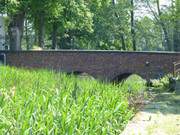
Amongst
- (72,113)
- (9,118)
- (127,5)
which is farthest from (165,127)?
(127,5)

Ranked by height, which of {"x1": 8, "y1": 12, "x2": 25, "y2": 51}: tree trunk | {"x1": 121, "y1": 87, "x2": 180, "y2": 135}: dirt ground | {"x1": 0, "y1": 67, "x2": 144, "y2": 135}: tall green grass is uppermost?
{"x1": 8, "y1": 12, "x2": 25, "y2": 51}: tree trunk

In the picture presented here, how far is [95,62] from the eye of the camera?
3147 centimetres

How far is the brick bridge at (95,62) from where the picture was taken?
100ft

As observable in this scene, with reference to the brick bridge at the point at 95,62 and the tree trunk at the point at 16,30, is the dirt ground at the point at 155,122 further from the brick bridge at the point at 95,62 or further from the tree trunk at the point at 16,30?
the tree trunk at the point at 16,30

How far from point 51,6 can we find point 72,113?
82.5 feet

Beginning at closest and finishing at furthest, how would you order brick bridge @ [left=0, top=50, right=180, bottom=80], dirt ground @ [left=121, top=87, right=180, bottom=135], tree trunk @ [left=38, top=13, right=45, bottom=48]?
dirt ground @ [left=121, top=87, right=180, bottom=135], brick bridge @ [left=0, top=50, right=180, bottom=80], tree trunk @ [left=38, top=13, right=45, bottom=48]

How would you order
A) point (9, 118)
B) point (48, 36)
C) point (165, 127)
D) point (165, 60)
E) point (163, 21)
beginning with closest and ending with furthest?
point (9, 118) < point (165, 127) < point (165, 60) < point (48, 36) < point (163, 21)

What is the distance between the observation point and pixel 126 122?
307 inches

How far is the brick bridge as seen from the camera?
1200 inches

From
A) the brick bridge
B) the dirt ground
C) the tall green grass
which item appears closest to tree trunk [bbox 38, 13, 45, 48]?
the brick bridge

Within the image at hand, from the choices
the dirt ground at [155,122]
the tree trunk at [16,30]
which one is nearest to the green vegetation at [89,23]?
the tree trunk at [16,30]

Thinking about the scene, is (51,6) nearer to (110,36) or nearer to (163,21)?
(110,36)

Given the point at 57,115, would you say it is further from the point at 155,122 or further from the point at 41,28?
the point at 41,28

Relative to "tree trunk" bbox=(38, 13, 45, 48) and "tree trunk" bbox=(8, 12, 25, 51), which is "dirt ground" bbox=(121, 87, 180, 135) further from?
"tree trunk" bbox=(38, 13, 45, 48)
